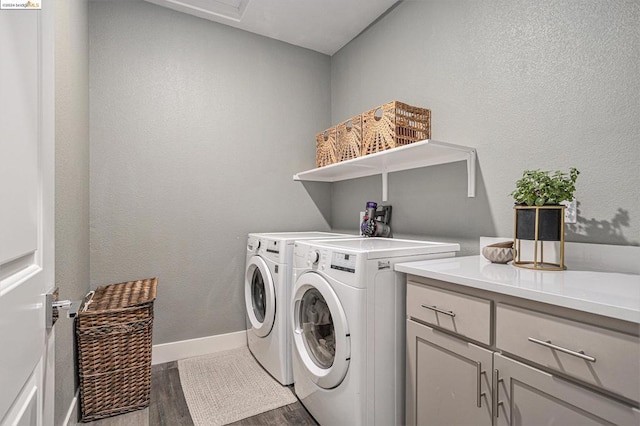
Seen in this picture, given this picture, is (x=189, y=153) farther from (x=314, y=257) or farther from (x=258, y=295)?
(x=314, y=257)

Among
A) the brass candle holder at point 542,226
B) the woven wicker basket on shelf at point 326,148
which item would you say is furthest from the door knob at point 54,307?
the woven wicker basket on shelf at point 326,148

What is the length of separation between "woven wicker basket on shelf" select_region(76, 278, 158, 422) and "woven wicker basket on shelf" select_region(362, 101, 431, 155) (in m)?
1.63

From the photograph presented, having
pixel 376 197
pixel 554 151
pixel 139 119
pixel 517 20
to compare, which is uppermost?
pixel 517 20

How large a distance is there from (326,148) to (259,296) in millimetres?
1276

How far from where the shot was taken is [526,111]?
1553 mm

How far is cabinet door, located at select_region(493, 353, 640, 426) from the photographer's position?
2.65 feet

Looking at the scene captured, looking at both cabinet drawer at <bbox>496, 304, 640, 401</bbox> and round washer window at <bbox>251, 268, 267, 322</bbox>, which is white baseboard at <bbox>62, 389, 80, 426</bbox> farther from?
cabinet drawer at <bbox>496, 304, 640, 401</bbox>

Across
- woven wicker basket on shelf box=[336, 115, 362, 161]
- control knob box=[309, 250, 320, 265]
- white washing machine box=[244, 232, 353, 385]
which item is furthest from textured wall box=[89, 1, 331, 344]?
control knob box=[309, 250, 320, 265]

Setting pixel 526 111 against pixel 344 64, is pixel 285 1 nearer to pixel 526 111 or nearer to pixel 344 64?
pixel 344 64

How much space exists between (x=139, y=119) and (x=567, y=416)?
2.70 meters

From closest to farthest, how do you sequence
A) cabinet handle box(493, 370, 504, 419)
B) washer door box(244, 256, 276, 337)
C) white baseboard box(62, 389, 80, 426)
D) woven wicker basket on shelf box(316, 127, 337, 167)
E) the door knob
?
the door knob < cabinet handle box(493, 370, 504, 419) < white baseboard box(62, 389, 80, 426) < washer door box(244, 256, 276, 337) < woven wicker basket on shelf box(316, 127, 337, 167)

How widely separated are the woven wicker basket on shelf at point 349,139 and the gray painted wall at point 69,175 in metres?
1.59

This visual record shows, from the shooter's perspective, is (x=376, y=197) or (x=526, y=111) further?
(x=376, y=197)

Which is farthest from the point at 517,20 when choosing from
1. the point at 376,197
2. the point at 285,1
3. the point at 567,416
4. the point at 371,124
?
the point at 567,416
